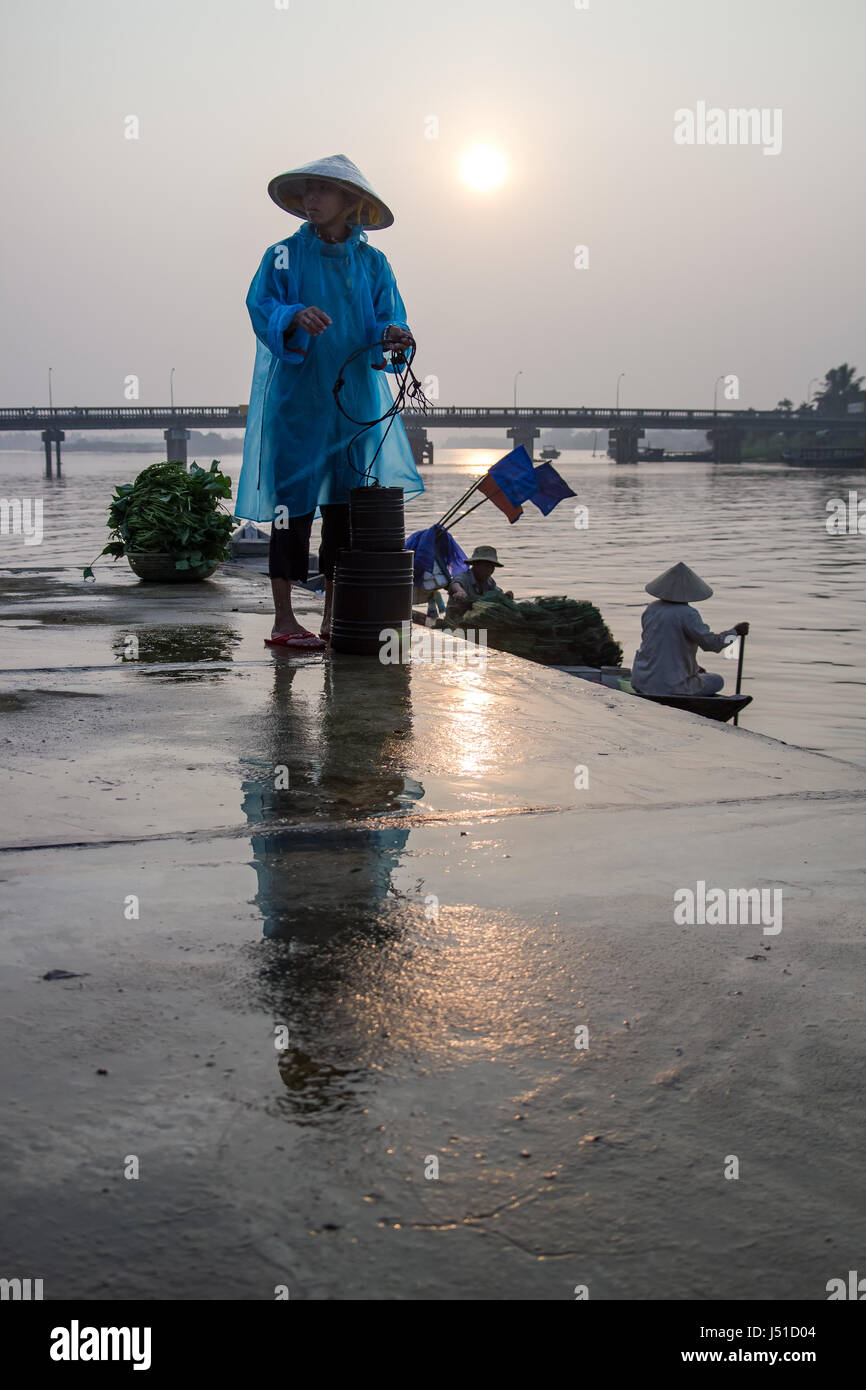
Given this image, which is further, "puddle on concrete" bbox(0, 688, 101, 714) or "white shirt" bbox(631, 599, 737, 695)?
"white shirt" bbox(631, 599, 737, 695)

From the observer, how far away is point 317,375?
237 inches

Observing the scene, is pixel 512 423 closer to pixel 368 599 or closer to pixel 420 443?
pixel 420 443

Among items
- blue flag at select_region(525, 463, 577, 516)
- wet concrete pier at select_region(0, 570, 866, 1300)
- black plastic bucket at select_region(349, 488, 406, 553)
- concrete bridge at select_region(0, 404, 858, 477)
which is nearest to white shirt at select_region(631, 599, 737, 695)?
black plastic bucket at select_region(349, 488, 406, 553)

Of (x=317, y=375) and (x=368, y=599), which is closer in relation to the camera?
(x=368, y=599)

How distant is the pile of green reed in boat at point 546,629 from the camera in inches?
424

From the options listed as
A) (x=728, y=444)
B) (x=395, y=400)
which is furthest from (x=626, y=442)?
(x=395, y=400)

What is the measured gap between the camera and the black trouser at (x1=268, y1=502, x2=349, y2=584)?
6094 millimetres

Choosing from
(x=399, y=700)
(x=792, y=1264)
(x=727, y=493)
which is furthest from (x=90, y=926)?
(x=727, y=493)

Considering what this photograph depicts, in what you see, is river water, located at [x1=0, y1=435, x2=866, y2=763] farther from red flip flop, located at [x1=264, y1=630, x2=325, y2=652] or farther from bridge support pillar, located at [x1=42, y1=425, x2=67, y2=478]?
bridge support pillar, located at [x1=42, y1=425, x2=67, y2=478]

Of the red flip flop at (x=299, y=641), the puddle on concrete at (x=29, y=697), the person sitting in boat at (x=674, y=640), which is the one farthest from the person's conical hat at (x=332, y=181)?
the person sitting in boat at (x=674, y=640)

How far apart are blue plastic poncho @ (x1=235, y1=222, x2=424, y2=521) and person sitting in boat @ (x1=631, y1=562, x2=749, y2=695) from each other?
3554 millimetres

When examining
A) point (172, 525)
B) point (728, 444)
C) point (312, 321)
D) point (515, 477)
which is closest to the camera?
point (312, 321)

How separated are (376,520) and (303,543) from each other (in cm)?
53
